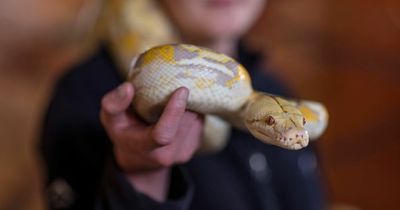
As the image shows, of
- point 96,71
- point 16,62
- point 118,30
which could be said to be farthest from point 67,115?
point 16,62

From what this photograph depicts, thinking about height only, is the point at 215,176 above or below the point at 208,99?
below

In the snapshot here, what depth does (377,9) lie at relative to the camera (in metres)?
2.44

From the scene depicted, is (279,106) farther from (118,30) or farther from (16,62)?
(16,62)

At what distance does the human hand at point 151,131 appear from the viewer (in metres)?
0.62

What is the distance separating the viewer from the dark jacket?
984 mm

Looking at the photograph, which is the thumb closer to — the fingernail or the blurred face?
the fingernail

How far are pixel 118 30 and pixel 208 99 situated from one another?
21.6 inches

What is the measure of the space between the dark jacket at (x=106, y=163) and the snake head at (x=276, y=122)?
0.96ft

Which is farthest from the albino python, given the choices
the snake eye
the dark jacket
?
the dark jacket

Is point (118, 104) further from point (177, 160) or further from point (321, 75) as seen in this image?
point (321, 75)

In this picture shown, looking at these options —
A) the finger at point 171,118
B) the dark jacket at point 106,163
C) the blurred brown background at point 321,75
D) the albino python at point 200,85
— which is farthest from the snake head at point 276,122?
the blurred brown background at point 321,75

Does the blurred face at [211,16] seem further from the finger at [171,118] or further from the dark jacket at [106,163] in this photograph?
the finger at [171,118]

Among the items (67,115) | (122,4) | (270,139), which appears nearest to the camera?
(270,139)

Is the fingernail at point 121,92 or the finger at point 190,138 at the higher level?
the fingernail at point 121,92
